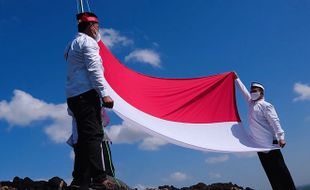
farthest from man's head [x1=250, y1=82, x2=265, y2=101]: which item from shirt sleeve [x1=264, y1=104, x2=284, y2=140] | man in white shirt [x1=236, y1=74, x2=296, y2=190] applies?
shirt sleeve [x1=264, y1=104, x2=284, y2=140]

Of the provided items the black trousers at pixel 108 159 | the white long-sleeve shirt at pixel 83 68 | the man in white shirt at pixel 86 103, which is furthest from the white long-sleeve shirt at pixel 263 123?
the white long-sleeve shirt at pixel 83 68

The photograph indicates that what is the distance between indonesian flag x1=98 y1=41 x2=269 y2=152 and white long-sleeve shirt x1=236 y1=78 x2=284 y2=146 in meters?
0.17

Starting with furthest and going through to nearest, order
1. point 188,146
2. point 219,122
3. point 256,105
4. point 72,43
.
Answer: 1. point 219,122
2. point 256,105
3. point 188,146
4. point 72,43

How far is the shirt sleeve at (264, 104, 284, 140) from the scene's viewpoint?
6.96 m

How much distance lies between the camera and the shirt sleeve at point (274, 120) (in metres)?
6.96

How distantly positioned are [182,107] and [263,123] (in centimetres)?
155

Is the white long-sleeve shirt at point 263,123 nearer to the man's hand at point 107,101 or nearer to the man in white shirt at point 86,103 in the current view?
the man in white shirt at point 86,103

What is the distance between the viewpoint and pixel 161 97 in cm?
793

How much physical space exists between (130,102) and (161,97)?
1.13 m

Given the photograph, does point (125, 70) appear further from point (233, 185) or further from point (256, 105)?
point (233, 185)

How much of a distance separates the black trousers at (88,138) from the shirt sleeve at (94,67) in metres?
0.14

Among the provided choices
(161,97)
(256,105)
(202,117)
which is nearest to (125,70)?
(161,97)

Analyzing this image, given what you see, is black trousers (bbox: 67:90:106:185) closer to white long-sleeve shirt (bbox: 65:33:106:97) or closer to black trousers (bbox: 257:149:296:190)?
white long-sleeve shirt (bbox: 65:33:106:97)

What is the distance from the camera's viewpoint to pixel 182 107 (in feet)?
26.1
